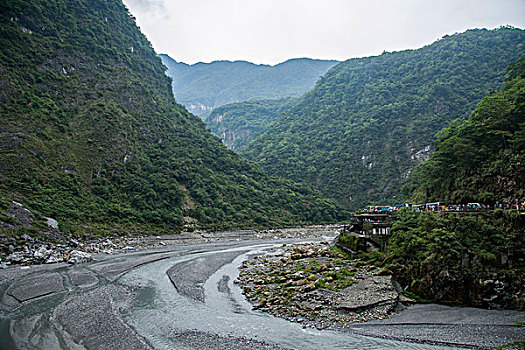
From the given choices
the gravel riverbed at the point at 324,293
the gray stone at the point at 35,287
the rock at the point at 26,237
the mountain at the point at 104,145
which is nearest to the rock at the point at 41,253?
the rock at the point at 26,237

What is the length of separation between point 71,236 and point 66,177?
62.5 feet

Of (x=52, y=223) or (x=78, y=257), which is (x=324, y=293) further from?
(x=52, y=223)

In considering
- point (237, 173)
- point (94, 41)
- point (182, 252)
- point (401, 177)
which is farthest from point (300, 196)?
point (94, 41)

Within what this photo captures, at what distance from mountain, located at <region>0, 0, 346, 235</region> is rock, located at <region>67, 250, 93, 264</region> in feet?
23.8

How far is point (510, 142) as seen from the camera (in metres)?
31.5

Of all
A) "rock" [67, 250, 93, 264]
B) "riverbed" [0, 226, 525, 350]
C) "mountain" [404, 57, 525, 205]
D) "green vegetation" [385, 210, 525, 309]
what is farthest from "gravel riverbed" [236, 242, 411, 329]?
"rock" [67, 250, 93, 264]

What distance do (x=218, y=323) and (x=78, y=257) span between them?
27138 mm

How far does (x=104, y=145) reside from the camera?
73438 mm

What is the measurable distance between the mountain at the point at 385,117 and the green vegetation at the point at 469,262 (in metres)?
89.2

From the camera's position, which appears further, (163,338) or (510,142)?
(510,142)

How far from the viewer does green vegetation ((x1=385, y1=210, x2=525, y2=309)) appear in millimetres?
19891

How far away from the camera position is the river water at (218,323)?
54.2 feet

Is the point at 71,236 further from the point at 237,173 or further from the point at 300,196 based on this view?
the point at 300,196

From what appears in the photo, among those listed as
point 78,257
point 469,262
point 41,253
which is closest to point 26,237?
point 41,253
